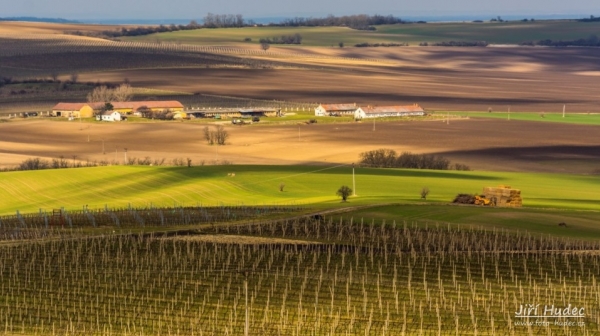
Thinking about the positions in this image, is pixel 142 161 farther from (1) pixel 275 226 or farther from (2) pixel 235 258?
(2) pixel 235 258

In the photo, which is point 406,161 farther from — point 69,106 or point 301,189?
point 69,106

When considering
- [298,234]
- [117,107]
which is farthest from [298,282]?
[117,107]

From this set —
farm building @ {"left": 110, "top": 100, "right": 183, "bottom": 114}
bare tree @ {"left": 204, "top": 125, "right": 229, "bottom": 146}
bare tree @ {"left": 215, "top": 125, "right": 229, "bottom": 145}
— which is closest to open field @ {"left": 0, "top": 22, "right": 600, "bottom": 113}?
farm building @ {"left": 110, "top": 100, "right": 183, "bottom": 114}

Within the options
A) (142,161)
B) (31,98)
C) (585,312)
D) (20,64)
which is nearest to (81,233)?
(585,312)

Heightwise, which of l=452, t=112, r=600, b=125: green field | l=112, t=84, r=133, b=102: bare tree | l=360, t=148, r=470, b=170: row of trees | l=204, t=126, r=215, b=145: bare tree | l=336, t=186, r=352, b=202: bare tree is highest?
l=336, t=186, r=352, b=202: bare tree

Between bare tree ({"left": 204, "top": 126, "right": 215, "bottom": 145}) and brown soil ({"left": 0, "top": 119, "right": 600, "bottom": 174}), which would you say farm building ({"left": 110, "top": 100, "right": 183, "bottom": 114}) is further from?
bare tree ({"left": 204, "top": 126, "right": 215, "bottom": 145})

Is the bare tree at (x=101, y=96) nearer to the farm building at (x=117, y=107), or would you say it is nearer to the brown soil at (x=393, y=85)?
the farm building at (x=117, y=107)
